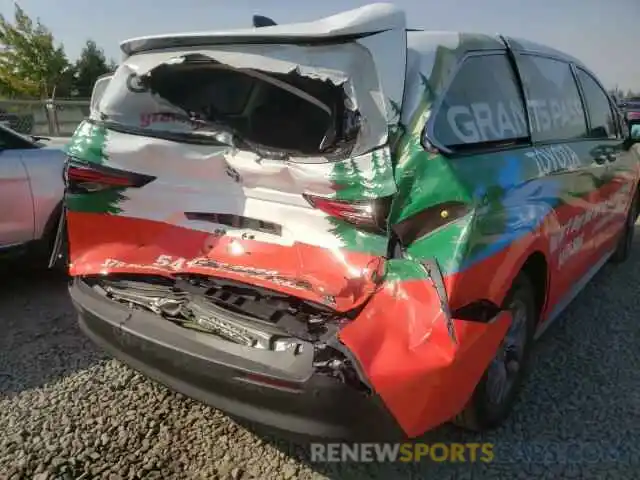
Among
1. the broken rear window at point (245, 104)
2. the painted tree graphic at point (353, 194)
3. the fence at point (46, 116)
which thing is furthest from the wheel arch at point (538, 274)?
the fence at point (46, 116)

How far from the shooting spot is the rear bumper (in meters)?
1.86

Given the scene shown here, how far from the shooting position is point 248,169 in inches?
90.4

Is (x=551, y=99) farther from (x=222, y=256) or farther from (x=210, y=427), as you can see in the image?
(x=210, y=427)

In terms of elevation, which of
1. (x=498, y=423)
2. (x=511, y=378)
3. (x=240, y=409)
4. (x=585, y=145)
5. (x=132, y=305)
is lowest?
(x=498, y=423)

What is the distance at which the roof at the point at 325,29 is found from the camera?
2.10 meters

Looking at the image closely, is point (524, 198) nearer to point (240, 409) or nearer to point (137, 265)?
point (240, 409)

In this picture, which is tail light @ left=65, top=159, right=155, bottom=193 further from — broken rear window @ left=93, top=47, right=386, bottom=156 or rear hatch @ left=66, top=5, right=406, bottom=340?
broken rear window @ left=93, top=47, right=386, bottom=156

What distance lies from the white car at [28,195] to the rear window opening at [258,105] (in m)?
1.93

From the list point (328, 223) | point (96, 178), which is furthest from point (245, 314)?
point (96, 178)

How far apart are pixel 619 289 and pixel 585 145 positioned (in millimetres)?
1679

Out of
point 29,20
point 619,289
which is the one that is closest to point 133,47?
point 619,289

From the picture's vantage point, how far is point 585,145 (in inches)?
137

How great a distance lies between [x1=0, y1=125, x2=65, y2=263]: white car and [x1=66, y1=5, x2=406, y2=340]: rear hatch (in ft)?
5.37

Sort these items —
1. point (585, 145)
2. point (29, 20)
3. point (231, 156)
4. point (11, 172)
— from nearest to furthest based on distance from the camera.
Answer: point (231, 156) < point (585, 145) < point (11, 172) < point (29, 20)
